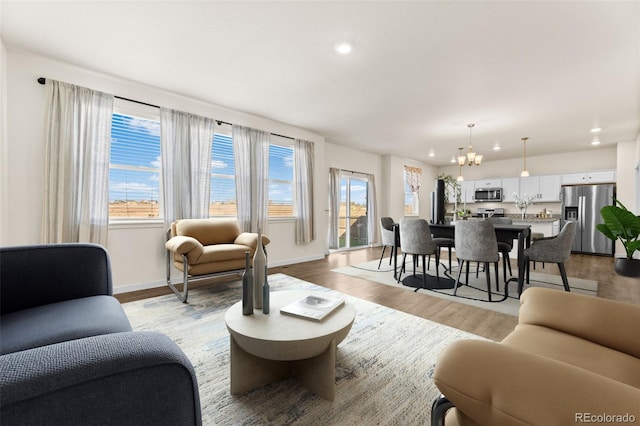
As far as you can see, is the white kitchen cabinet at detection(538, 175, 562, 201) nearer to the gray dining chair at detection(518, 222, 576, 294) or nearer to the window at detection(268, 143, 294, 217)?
the gray dining chair at detection(518, 222, 576, 294)

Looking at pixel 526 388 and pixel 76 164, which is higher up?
pixel 76 164

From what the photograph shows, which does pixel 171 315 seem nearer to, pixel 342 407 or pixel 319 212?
pixel 342 407

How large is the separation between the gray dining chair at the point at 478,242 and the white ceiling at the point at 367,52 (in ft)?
5.48

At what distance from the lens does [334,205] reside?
252 inches

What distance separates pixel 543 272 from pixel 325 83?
443 centimetres

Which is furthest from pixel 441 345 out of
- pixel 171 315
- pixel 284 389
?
pixel 171 315

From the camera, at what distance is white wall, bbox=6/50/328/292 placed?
8.82ft

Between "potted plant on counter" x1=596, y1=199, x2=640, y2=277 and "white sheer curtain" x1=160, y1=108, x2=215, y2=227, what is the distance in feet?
13.2

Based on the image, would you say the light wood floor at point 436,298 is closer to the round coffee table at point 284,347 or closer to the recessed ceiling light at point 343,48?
the round coffee table at point 284,347

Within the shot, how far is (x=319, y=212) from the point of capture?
5672 millimetres

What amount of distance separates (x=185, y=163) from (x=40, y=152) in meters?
1.37

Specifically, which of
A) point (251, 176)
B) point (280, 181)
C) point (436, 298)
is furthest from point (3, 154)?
point (436, 298)

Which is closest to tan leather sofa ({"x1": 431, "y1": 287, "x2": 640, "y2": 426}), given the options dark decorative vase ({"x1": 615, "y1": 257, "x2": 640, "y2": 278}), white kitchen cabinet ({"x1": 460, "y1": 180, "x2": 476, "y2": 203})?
dark decorative vase ({"x1": 615, "y1": 257, "x2": 640, "y2": 278})

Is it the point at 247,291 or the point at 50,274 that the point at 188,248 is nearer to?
the point at 50,274
